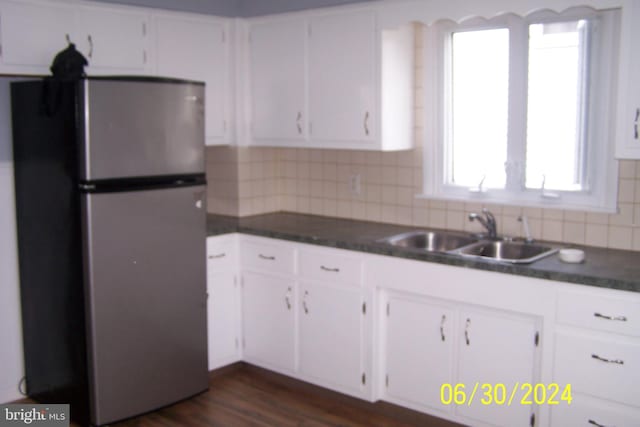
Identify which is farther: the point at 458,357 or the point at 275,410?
the point at 275,410

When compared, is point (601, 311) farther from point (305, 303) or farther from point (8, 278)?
point (8, 278)

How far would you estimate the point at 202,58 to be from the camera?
159 inches

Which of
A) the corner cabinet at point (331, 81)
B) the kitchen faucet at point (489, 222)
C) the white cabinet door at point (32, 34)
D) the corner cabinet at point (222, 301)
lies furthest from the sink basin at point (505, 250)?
the white cabinet door at point (32, 34)

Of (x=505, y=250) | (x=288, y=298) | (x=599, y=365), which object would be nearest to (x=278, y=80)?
(x=288, y=298)

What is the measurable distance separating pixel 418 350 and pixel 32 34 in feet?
7.96

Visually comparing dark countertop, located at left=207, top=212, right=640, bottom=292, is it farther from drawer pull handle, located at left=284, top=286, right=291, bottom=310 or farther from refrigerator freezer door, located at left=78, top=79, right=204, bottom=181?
refrigerator freezer door, located at left=78, top=79, right=204, bottom=181

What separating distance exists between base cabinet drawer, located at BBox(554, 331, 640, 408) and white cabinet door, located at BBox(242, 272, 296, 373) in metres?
1.51

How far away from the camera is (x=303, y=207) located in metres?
4.51

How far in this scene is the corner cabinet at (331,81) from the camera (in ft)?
12.0

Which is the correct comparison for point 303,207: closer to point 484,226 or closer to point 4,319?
point 484,226

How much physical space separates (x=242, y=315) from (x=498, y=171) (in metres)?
1.69

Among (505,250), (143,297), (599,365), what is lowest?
(599,365)

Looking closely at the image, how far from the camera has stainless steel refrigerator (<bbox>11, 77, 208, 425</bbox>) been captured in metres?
3.12

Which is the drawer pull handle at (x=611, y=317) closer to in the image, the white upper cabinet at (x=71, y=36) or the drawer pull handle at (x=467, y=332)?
the drawer pull handle at (x=467, y=332)
